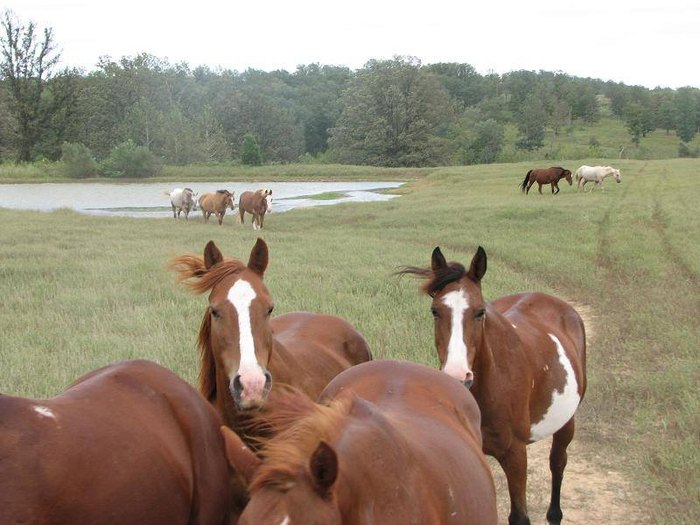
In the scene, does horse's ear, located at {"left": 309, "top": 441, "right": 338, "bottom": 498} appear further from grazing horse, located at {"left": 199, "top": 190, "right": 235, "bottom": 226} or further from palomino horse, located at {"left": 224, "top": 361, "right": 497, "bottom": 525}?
grazing horse, located at {"left": 199, "top": 190, "right": 235, "bottom": 226}

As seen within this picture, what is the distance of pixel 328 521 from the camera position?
1.90m

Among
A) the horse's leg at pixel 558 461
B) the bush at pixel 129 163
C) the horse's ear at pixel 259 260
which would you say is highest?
the bush at pixel 129 163

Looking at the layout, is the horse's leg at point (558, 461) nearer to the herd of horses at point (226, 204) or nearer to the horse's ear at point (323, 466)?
the horse's ear at point (323, 466)

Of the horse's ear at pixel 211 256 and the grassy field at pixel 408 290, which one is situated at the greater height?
the horse's ear at pixel 211 256

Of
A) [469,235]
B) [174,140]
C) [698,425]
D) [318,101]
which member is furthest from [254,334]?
[318,101]

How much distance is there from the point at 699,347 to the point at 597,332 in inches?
56.5

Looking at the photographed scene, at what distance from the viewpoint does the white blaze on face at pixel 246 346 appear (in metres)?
3.60

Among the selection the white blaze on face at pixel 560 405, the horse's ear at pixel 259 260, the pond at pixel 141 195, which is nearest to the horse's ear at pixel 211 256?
the horse's ear at pixel 259 260

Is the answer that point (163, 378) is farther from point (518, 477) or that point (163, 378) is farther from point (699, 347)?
point (699, 347)

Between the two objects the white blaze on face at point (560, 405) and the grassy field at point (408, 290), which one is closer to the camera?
the white blaze on face at point (560, 405)

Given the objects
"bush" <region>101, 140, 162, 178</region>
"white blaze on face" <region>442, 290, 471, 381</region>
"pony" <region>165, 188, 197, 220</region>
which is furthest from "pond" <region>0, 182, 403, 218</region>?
"white blaze on face" <region>442, 290, 471, 381</region>

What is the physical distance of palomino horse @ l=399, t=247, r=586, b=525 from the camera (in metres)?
4.37

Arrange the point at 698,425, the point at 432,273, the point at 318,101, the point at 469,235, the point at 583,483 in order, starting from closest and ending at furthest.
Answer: the point at 432,273, the point at 583,483, the point at 698,425, the point at 469,235, the point at 318,101

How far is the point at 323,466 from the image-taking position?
184cm
